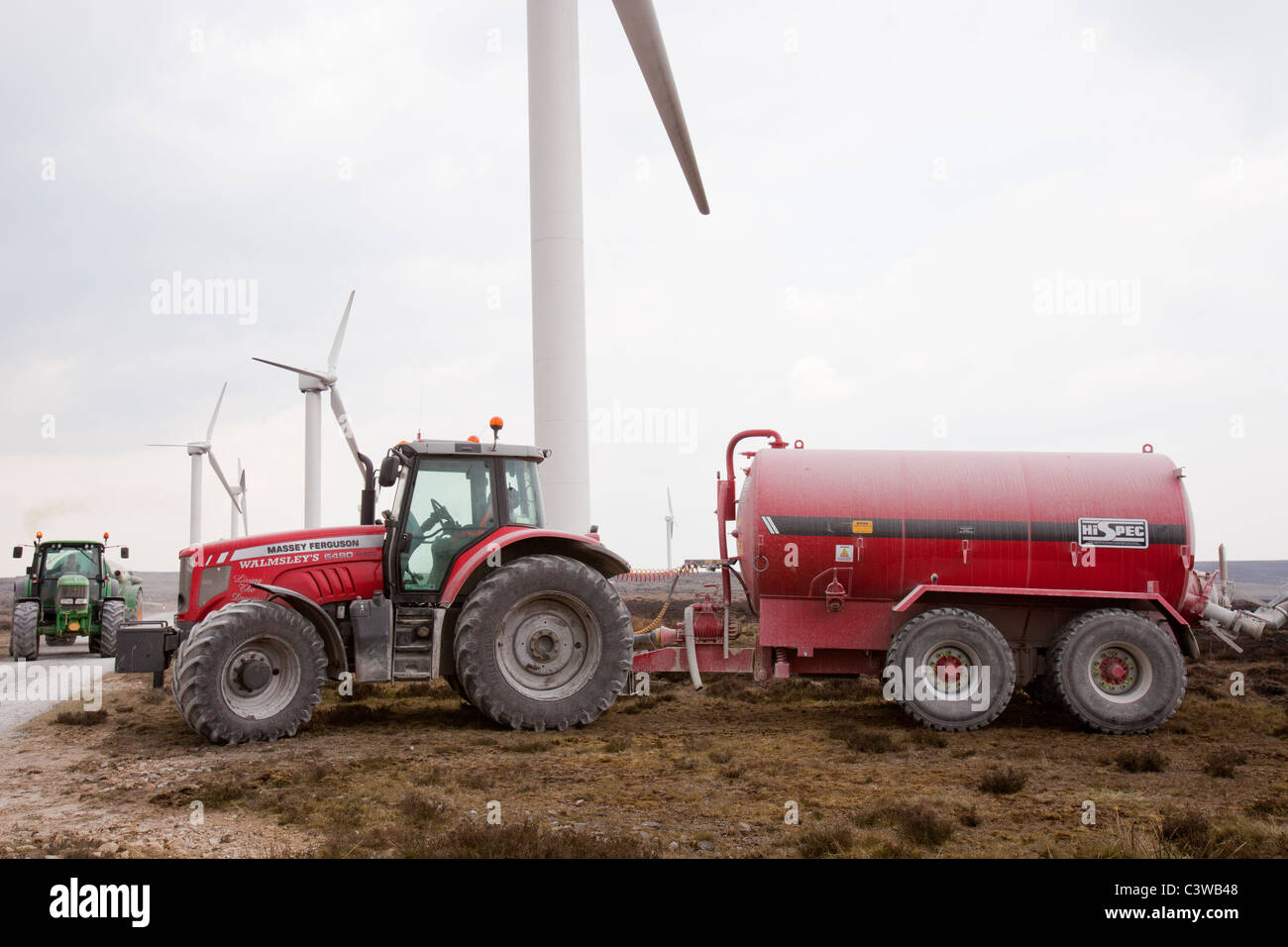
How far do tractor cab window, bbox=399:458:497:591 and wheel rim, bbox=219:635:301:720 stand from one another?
1430 millimetres

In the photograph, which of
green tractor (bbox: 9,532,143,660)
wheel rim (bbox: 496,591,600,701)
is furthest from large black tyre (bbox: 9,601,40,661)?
wheel rim (bbox: 496,591,600,701)

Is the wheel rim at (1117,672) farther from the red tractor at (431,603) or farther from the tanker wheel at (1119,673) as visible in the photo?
the red tractor at (431,603)

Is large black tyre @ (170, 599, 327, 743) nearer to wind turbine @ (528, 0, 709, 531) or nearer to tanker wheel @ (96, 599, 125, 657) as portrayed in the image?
wind turbine @ (528, 0, 709, 531)

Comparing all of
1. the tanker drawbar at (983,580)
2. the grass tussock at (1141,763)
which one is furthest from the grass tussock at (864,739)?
the grass tussock at (1141,763)

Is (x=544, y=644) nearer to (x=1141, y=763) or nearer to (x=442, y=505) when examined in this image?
(x=442, y=505)

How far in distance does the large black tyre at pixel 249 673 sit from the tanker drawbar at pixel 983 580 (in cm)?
379

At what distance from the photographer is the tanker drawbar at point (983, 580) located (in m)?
11.3

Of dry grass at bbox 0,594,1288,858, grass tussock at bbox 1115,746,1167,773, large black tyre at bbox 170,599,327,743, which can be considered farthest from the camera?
large black tyre at bbox 170,599,327,743

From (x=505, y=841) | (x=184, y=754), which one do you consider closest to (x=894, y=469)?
(x=505, y=841)

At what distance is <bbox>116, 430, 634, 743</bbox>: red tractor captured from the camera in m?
10.6

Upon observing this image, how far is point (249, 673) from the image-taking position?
10.2m

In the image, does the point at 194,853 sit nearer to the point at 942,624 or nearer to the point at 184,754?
the point at 184,754

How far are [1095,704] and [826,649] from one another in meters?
2.93

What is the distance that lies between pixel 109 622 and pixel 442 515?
50.0ft
